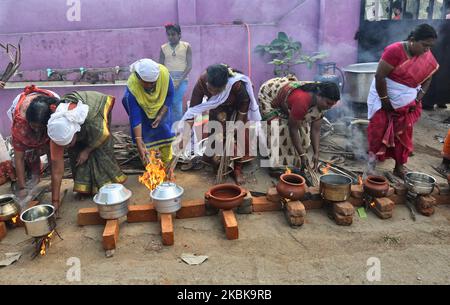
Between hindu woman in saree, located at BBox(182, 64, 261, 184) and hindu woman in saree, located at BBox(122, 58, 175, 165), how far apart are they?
427 mm

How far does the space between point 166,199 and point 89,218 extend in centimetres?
92

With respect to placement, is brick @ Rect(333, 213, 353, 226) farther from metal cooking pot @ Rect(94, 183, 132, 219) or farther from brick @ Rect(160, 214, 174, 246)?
metal cooking pot @ Rect(94, 183, 132, 219)

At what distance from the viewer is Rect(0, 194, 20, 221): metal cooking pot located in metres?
3.55

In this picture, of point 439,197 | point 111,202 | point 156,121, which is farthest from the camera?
point 156,121

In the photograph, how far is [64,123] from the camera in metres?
3.50

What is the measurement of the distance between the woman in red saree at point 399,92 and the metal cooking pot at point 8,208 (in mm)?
4329

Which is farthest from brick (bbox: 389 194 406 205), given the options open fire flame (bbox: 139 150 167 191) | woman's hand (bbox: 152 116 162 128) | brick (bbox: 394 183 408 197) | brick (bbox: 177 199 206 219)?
woman's hand (bbox: 152 116 162 128)

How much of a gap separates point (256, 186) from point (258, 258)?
163 centimetres

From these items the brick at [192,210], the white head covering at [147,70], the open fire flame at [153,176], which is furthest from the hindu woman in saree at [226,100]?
the brick at [192,210]

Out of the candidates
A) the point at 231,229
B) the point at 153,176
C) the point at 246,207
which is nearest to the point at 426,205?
the point at 246,207

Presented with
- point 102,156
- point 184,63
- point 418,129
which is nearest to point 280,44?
point 184,63

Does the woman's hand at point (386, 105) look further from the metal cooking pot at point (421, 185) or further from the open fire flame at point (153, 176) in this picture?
the open fire flame at point (153, 176)

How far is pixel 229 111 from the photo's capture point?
4.71 metres

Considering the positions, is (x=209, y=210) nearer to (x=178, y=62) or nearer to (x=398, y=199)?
(x=398, y=199)
